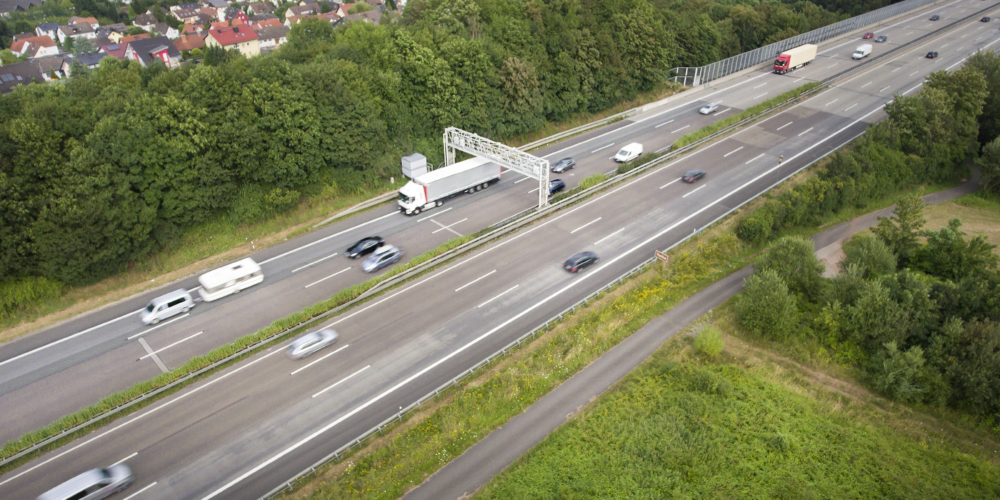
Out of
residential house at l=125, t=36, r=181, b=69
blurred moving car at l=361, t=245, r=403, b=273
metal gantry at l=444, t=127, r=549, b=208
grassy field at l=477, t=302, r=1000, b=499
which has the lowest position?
grassy field at l=477, t=302, r=1000, b=499

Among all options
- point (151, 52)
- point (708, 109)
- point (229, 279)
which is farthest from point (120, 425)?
point (151, 52)

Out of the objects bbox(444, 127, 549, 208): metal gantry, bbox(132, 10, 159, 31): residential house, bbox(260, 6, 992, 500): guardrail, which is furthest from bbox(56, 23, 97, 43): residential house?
bbox(260, 6, 992, 500): guardrail

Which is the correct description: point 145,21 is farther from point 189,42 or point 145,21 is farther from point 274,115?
point 274,115

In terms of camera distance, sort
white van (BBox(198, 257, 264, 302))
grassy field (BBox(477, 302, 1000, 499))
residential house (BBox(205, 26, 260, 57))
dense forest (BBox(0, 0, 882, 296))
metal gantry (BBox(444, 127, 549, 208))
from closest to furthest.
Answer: grassy field (BBox(477, 302, 1000, 499)) < dense forest (BBox(0, 0, 882, 296)) < white van (BBox(198, 257, 264, 302)) < metal gantry (BBox(444, 127, 549, 208)) < residential house (BBox(205, 26, 260, 57))

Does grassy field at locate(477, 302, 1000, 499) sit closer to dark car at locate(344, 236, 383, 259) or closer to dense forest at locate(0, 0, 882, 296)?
dark car at locate(344, 236, 383, 259)

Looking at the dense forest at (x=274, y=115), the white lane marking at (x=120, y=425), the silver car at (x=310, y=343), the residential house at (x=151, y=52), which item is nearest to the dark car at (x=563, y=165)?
the dense forest at (x=274, y=115)

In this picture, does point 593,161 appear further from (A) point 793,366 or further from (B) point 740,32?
(B) point 740,32

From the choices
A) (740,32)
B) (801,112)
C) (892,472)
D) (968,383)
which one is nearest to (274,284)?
(892,472)
